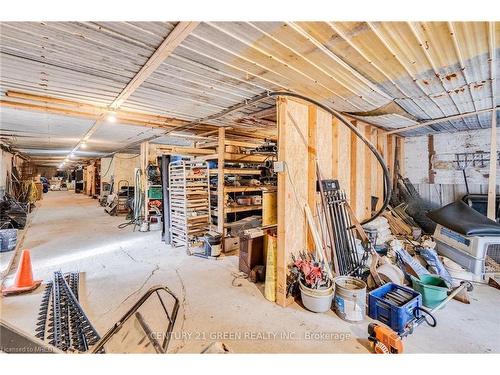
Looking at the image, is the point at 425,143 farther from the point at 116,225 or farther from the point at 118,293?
the point at 116,225

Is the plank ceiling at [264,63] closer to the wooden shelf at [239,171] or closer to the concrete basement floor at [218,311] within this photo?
the wooden shelf at [239,171]

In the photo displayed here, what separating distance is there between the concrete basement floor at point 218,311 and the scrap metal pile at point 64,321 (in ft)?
0.31

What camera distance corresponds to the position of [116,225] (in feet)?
23.6

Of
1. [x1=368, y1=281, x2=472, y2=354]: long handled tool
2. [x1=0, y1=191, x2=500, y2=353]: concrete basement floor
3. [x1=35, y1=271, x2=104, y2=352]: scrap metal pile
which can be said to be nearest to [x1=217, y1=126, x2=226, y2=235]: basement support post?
[x1=0, y1=191, x2=500, y2=353]: concrete basement floor

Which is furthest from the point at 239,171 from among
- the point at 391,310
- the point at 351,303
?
the point at 391,310

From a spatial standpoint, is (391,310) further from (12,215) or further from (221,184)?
(12,215)

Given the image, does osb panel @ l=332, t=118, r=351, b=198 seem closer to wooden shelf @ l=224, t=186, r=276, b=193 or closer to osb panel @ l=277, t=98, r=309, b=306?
A: osb panel @ l=277, t=98, r=309, b=306

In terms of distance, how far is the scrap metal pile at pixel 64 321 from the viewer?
2.14 metres

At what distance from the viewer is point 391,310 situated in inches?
89.9

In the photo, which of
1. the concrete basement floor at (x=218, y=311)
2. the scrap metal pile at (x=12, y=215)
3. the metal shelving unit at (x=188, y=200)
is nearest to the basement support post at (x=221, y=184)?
the metal shelving unit at (x=188, y=200)

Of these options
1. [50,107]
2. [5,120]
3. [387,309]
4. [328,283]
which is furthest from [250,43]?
[5,120]

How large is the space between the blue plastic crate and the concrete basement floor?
0.54 ft

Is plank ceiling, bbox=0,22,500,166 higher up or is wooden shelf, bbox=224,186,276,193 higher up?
plank ceiling, bbox=0,22,500,166

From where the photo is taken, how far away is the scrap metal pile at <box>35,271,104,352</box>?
2144mm
